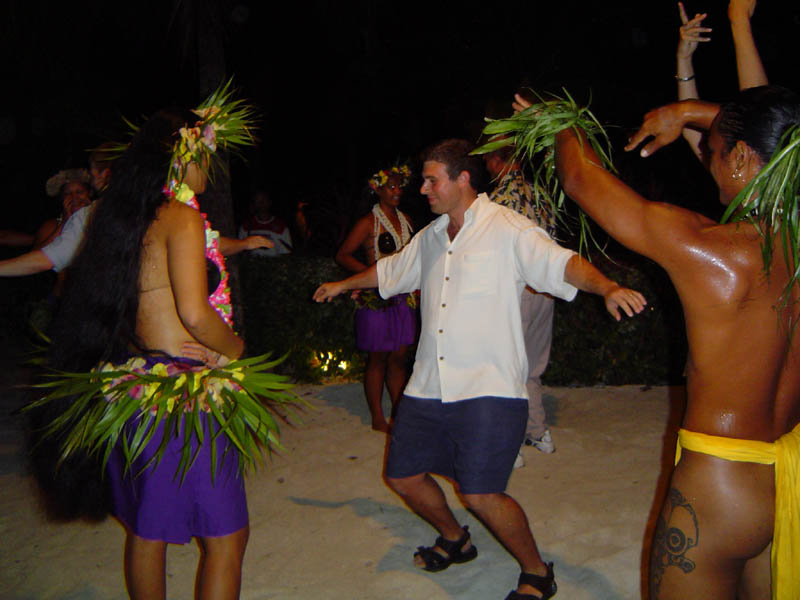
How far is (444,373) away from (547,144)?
1.27m

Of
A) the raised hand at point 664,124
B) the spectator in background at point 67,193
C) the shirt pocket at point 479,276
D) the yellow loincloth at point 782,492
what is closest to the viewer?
the yellow loincloth at point 782,492

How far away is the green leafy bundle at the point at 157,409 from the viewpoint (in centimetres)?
255

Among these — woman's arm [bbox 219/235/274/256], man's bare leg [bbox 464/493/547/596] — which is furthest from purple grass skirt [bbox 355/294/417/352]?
man's bare leg [bbox 464/493/547/596]

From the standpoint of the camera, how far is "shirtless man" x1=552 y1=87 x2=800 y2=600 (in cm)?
198

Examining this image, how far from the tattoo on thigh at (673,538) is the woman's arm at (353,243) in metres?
3.84

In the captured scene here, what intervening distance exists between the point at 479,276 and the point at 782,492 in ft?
5.46

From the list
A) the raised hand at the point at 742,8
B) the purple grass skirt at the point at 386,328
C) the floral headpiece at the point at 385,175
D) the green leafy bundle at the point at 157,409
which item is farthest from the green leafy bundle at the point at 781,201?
the floral headpiece at the point at 385,175

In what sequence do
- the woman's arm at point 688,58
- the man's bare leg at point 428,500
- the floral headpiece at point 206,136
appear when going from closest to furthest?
the woman's arm at point 688,58 → the floral headpiece at point 206,136 → the man's bare leg at point 428,500

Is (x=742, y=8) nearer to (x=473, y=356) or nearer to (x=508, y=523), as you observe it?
(x=473, y=356)

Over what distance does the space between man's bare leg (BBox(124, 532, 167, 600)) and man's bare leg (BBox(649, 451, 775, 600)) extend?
1.79m

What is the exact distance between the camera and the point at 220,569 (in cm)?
261

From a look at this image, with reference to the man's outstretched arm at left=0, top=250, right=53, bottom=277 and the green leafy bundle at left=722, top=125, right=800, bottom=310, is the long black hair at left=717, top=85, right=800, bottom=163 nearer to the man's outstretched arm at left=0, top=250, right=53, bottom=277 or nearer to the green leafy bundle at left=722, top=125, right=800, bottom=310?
the green leafy bundle at left=722, top=125, right=800, bottom=310

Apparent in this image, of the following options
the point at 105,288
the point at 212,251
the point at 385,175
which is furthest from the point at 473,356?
the point at 385,175

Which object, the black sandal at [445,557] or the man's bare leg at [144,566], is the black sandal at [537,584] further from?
the man's bare leg at [144,566]
